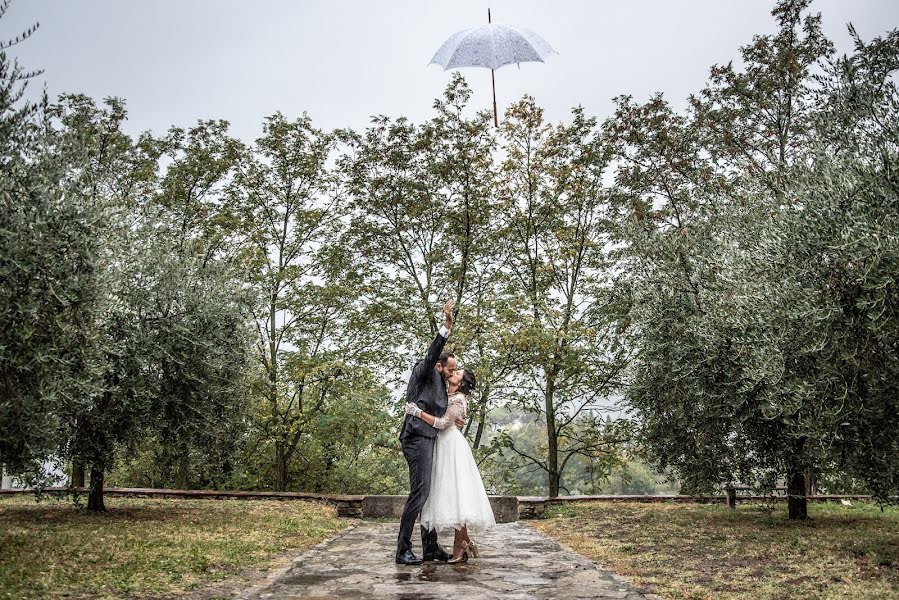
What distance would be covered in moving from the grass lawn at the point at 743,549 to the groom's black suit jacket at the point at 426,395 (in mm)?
2821

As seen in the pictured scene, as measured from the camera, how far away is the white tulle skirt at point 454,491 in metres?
7.99

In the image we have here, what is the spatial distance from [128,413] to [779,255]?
11.5m

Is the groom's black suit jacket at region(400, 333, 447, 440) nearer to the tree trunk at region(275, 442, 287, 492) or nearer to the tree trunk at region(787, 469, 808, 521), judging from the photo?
the tree trunk at region(787, 469, 808, 521)

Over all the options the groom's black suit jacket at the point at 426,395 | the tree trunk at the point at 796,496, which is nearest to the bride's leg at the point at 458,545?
the groom's black suit jacket at the point at 426,395

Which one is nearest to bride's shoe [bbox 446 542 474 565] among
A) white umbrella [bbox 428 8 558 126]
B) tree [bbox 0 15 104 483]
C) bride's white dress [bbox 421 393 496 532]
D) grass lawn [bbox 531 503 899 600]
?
bride's white dress [bbox 421 393 496 532]

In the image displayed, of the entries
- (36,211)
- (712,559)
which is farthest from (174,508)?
(712,559)

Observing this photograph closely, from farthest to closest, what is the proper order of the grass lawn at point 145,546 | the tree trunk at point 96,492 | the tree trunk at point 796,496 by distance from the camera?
1. the tree trunk at point 796,496
2. the tree trunk at point 96,492
3. the grass lawn at point 145,546

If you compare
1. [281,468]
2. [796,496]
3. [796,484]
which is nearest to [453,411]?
[796,496]

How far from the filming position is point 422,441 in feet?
26.7

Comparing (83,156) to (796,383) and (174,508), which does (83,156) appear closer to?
(174,508)

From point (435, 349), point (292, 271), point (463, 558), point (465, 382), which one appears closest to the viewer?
point (435, 349)

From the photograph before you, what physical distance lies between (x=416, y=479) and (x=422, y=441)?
450mm

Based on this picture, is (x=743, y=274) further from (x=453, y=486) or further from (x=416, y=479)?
(x=416, y=479)

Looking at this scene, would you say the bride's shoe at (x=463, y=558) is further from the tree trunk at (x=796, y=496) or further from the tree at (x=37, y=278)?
the tree trunk at (x=796, y=496)
